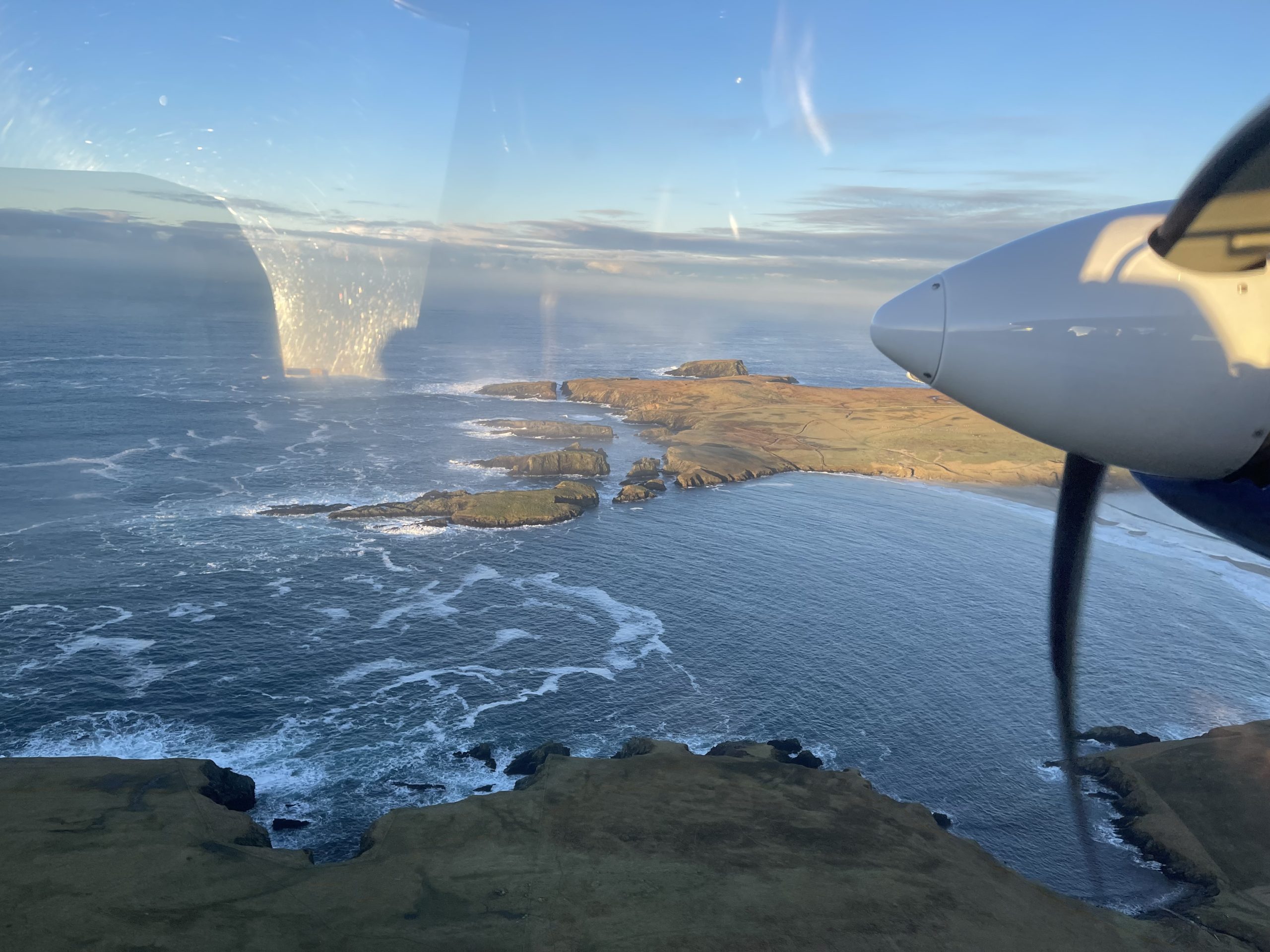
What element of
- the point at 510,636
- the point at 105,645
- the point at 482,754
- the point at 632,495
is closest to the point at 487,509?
the point at 632,495

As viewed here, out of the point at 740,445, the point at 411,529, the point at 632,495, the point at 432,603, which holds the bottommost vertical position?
the point at 432,603

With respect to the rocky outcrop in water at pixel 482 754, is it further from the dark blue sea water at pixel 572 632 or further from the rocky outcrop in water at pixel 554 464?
the rocky outcrop in water at pixel 554 464

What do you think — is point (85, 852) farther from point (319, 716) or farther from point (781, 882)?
point (781, 882)

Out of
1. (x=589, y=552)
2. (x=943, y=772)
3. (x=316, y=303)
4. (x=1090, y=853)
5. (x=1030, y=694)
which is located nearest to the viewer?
(x=1090, y=853)

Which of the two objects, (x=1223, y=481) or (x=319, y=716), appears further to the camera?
(x=319, y=716)

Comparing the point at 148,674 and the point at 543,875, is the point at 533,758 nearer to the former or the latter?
the point at 543,875

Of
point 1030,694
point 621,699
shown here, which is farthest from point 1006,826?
point 621,699

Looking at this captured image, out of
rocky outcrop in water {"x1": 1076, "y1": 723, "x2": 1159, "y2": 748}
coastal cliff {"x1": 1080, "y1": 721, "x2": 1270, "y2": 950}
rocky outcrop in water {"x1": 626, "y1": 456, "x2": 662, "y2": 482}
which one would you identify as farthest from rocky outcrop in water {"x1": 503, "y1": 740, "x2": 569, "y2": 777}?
rocky outcrop in water {"x1": 626, "y1": 456, "x2": 662, "y2": 482}
